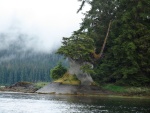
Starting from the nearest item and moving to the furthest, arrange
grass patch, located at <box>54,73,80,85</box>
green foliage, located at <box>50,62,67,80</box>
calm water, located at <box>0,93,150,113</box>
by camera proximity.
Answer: calm water, located at <box>0,93,150,113</box>
grass patch, located at <box>54,73,80,85</box>
green foliage, located at <box>50,62,67,80</box>

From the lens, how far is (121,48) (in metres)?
84.5

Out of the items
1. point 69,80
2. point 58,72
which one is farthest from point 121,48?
point 58,72

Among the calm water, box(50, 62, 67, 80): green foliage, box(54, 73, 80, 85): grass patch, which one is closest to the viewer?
the calm water

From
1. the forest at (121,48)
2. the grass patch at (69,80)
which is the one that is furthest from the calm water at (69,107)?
the forest at (121,48)

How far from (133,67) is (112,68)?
774 cm

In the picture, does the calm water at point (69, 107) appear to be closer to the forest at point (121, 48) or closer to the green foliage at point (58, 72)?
the forest at point (121, 48)

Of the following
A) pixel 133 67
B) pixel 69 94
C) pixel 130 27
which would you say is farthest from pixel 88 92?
pixel 130 27

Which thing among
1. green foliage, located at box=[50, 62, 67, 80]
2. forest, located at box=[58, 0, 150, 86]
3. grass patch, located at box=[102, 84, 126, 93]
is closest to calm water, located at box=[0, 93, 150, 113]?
grass patch, located at box=[102, 84, 126, 93]

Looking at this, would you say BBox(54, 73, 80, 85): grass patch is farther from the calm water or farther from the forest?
the calm water

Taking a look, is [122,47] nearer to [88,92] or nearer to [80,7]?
[88,92]

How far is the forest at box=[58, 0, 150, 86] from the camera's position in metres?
82.6

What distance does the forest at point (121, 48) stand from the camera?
8256cm

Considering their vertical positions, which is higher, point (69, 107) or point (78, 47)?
point (78, 47)

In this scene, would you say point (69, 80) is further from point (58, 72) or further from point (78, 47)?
point (58, 72)
